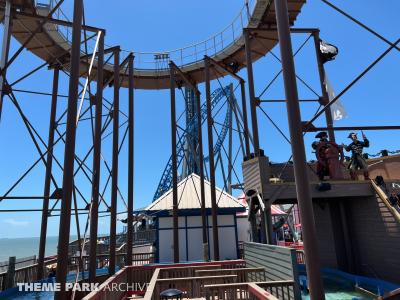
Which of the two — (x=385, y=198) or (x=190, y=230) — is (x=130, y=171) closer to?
(x=190, y=230)

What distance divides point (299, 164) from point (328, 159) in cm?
663

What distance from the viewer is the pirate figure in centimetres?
1077

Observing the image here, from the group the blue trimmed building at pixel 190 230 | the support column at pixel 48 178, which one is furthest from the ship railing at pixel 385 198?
the support column at pixel 48 178

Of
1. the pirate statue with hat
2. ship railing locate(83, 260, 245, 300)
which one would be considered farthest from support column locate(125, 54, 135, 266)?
the pirate statue with hat

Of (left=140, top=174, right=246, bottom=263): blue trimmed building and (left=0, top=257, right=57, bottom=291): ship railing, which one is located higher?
(left=140, top=174, right=246, bottom=263): blue trimmed building

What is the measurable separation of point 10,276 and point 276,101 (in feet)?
36.4

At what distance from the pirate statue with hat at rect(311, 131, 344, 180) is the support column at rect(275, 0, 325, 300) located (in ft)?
20.3

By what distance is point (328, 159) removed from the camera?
1071cm

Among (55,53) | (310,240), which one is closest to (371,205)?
(310,240)

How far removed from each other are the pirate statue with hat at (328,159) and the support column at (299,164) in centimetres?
620

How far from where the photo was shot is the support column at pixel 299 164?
433cm

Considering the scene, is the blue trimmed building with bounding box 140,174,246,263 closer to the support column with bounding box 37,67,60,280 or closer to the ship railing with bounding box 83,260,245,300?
the support column with bounding box 37,67,60,280

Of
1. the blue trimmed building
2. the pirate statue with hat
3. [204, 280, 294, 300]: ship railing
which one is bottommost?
[204, 280, 294, 300]: ship railing

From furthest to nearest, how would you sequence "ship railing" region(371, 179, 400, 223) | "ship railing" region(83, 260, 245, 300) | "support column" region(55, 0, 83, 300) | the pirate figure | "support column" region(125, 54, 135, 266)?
"support column" region(125, 54, 135, 266) < the pirate figure < "ship railing" region(371, 179, 400, 223) < "ship railing" region(83, 260, 245, 300) < "support column" region(55, 0, 83, 300)
